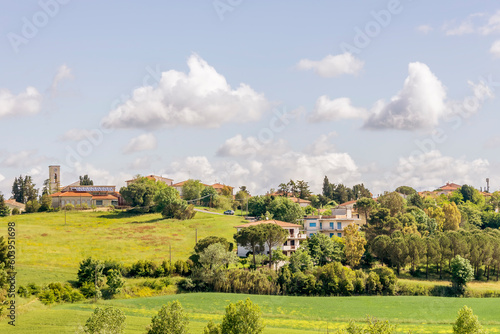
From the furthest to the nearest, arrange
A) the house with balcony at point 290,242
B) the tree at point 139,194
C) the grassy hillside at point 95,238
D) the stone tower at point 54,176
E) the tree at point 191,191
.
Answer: the stone tower at point 54,176, the tree at point 191,191, the tree at point 139,194, the house with balcony at point 290,242, the grassy hillside at point 95,238

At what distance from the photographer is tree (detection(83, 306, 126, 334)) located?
121ft

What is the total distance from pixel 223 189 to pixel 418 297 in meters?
104

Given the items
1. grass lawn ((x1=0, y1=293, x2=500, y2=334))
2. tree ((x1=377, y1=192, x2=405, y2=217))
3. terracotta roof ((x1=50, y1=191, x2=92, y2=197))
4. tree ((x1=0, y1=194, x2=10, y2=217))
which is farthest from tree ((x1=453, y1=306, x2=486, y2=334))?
terracotta roof ((x1=50, y1=191, x2=92, y2=197))

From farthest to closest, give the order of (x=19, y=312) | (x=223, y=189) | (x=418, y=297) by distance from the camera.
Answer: (x=223, y=189) < (x=418, y=297) < (x=19, y=312)

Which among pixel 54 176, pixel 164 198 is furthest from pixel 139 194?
pixel 54 176

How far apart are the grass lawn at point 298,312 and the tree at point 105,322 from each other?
8.29 metres

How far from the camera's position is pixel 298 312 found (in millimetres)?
60656

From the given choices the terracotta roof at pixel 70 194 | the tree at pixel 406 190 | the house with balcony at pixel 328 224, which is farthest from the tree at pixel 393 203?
the terracotta roof at pixel 70 194

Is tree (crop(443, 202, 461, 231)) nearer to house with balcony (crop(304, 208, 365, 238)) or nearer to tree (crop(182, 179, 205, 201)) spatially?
house with balcony (crop(304, 208, 365, 238))

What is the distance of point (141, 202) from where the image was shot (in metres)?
138

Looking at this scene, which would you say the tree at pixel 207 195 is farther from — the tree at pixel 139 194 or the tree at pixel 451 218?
the tree at pixel 451 218

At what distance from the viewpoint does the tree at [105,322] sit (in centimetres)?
3673

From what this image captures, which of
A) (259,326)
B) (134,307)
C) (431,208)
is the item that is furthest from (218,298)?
(431,208)

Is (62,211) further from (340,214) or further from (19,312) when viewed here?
(19,312)
